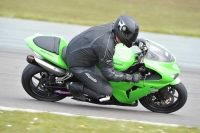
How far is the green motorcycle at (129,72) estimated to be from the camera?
7055 mm

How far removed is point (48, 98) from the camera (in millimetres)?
7598

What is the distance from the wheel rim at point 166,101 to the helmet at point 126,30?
115cm

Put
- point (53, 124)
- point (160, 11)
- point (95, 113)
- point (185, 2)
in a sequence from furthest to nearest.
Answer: point (185, 2) → point (160, 11) → point (95, 113) → point (53, 124)

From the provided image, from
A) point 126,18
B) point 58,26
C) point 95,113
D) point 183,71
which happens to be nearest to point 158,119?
point 95,113

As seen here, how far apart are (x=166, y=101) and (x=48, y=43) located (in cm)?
214

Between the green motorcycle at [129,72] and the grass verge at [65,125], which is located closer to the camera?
the grass verge at [65,125]

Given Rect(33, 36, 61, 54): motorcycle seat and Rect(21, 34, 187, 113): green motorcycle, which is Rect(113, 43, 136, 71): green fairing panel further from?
Rect(33, 36, 61, 54): motorcycle seat

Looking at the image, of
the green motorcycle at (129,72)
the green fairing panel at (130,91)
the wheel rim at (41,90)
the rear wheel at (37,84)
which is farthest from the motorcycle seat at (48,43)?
the green fairing panel at (130,91)

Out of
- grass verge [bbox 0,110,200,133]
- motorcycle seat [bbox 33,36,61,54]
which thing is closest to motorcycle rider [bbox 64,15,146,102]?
motorcycle seat [bbox 33,36,61,54]

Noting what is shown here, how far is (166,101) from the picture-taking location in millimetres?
7359

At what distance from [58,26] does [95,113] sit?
23.8 ft

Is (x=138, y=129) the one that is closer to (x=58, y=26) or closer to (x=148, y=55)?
(x=148, y=55)

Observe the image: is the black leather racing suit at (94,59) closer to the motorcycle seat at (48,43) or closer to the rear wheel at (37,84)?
the motorcycle seat at (48,43)

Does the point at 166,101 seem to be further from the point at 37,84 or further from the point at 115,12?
the point at 115,12
